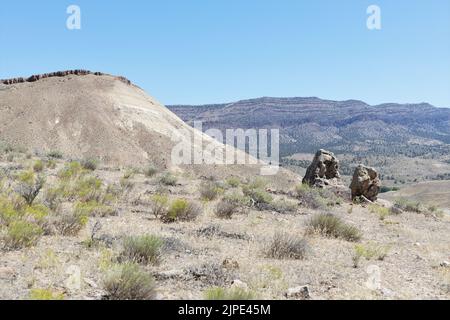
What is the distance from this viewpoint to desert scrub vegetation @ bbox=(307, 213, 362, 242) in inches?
418

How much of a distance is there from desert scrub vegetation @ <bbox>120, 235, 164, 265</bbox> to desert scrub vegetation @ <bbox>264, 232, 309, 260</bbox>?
2025 millimetres

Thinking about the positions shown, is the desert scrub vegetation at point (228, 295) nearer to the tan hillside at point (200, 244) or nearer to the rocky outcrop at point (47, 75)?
the tan hillside at point (200, 244)

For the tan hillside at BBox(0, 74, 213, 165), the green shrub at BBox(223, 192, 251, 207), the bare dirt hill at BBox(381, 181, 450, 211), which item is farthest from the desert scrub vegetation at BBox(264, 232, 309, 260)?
the bare dirt hill at BBox(381, 181, 450, 211)

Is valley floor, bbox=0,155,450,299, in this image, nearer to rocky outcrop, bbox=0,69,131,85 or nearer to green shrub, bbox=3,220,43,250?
green shrub, bbox=3,220,43,250

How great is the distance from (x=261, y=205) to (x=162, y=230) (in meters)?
5.68

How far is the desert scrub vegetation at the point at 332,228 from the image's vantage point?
1061 cm

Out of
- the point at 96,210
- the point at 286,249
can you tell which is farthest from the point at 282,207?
the point at 286,249

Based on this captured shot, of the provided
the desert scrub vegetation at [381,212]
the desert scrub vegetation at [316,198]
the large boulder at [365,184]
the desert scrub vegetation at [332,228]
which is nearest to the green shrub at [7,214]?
the desert scrub vegetation at [332,228]

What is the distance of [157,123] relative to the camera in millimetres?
62656

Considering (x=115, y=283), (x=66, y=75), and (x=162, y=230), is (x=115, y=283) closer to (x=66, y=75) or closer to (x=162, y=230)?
(x=162, y=230)

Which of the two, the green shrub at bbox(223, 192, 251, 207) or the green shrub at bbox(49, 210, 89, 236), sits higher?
the green shrub at bbox(49, 210, 89, 236)

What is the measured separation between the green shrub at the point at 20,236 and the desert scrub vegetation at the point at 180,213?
149 inches

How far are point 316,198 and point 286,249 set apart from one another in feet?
32.2
